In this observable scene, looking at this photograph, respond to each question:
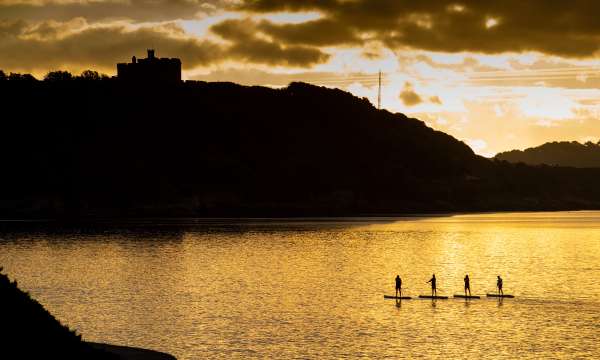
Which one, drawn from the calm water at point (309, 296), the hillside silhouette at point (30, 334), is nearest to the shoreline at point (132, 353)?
the hillside silhouette at point (30, 334)

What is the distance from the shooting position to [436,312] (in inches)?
2933

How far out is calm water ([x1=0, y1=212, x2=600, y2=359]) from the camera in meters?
58.0

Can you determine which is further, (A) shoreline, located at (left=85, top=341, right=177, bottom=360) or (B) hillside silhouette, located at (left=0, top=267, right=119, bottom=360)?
(A) shoreline, located at (left=85, top=341, right=177, bottom=360)

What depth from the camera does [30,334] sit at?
120 ft

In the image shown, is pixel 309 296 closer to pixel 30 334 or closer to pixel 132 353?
pixel 132 353

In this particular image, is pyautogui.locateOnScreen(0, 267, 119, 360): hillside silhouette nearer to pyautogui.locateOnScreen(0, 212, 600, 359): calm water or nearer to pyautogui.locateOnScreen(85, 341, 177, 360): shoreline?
pyautogui.locateOnScreen(85, 341, 177, 360): shoreline

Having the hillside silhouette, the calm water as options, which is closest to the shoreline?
the hillside silhouette

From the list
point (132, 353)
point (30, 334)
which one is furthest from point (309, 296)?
point (30, 334)

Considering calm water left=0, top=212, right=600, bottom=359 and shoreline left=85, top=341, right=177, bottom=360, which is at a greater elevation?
shoreline left=85, top=341, right=177, bottom=360

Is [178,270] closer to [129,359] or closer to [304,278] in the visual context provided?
[304,278]

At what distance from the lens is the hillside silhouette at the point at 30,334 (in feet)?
116

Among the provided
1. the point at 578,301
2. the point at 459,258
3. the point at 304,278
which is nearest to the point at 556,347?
the point at 578,301

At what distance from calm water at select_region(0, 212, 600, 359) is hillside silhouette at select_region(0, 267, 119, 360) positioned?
52.5 feet

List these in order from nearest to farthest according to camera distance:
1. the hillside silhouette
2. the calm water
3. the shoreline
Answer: the hillside silhouette → the shoreline → the calm water
